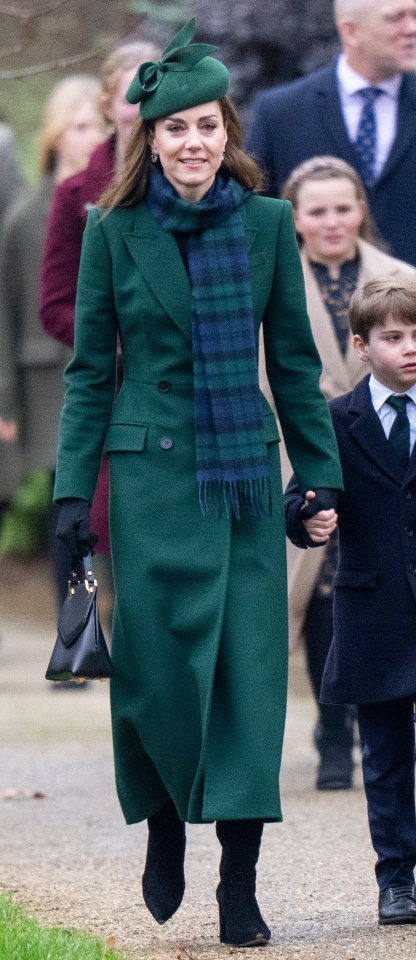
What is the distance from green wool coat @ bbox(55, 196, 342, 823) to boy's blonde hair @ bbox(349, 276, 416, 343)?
25 centimetres

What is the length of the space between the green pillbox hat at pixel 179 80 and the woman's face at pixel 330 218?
71.7 inches

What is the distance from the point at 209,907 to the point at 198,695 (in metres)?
0.80

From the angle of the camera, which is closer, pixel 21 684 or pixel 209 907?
pixel 209 907

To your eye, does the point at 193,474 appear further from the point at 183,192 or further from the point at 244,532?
the point at 183,192

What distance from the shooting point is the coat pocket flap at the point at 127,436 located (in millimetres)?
4574

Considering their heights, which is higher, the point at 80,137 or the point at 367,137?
the point at 80,137

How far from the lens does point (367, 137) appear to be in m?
7.11

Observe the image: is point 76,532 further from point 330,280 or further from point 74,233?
point 74,233

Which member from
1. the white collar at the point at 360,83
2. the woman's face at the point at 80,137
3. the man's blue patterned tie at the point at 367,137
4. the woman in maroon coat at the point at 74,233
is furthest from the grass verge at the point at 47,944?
the woman's face at the point at 80,137

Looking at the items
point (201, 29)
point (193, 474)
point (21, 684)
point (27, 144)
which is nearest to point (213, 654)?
point (193, 474)

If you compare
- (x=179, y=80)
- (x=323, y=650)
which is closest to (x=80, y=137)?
(x=323, y=650)

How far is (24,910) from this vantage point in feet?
16.7

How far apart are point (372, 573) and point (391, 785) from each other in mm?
489

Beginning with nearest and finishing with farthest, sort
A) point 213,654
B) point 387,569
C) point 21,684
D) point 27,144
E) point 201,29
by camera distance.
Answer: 1. point 213,654
2. point 387,569
3. point 21,684
4. point 201,29
5. point 27,144
